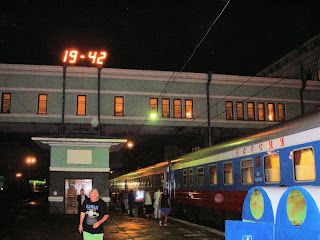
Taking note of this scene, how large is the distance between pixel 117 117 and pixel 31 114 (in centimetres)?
607

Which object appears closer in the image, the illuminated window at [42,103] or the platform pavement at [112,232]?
the platform pavement at [112,232]

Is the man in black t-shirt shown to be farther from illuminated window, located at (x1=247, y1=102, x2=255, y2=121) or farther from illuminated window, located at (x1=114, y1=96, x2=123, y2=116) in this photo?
illuminated window, located at (x1=247, y1=102, x2=255, y2=121)

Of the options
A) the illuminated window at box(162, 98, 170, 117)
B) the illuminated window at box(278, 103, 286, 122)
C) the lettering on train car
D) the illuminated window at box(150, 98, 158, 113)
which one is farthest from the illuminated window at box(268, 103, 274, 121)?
the lettering on train car

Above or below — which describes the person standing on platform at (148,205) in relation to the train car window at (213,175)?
below

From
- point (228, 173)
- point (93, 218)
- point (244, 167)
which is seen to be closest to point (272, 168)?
point (244, 167)

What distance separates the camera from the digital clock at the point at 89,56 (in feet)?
90.2

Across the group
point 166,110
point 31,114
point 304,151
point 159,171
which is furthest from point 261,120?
point 304,151

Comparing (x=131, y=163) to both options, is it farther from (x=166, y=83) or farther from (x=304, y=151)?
(x=304, y=151)

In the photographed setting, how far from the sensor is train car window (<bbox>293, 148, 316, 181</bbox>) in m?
9.20

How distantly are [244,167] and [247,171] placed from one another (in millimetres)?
214

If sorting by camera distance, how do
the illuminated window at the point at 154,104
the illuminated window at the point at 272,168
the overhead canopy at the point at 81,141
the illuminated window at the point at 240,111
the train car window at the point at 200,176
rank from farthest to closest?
1. the illuminated window at the point at 240,111
2. the illuminated window at the point at 154,104
3. the overhead canopy at the point at 81,141
4. the train car window at the point at 200,176
5. the illuminated window at the point at 272,168

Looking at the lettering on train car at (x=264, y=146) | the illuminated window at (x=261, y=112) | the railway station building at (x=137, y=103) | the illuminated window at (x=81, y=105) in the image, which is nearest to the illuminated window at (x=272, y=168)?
the lettering on train car at (x=264, y=146)

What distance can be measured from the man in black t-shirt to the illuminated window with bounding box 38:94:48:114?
2138 cm

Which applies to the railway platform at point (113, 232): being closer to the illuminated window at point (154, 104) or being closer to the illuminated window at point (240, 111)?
the illuminated window at point (154, 104)
